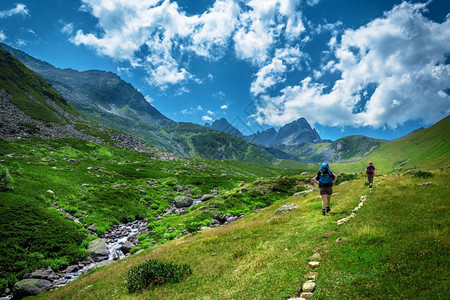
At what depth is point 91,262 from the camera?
74.7ft

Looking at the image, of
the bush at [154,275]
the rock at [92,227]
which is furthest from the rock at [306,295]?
the rock at [92,227]

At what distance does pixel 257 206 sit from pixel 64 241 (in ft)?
92.4

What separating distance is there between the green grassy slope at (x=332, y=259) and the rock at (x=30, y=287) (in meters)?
1.62

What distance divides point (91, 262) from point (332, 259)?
79.5ft

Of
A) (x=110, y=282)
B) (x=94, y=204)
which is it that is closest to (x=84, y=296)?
(x=110, y=282)

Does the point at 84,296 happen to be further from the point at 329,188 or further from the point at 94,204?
the point at 94,204

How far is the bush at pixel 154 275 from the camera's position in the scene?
11781 mm

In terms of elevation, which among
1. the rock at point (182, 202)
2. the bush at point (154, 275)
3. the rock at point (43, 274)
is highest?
the bush at point (154, 275)

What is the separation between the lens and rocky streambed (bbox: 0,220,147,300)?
54.6 ft

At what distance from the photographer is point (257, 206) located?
3903 cm

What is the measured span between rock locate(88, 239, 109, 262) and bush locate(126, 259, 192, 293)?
47.3ft

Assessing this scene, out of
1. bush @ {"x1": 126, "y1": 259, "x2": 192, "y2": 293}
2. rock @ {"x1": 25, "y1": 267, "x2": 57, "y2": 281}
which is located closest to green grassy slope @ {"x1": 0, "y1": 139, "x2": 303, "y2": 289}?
rock @ {"x1": 25, "y1": 267, "x2": 57, "y2": 281}

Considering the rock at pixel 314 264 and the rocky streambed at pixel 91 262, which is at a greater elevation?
the rock at pixel 314 264

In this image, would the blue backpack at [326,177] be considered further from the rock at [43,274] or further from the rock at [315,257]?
the rock at [43,274]
